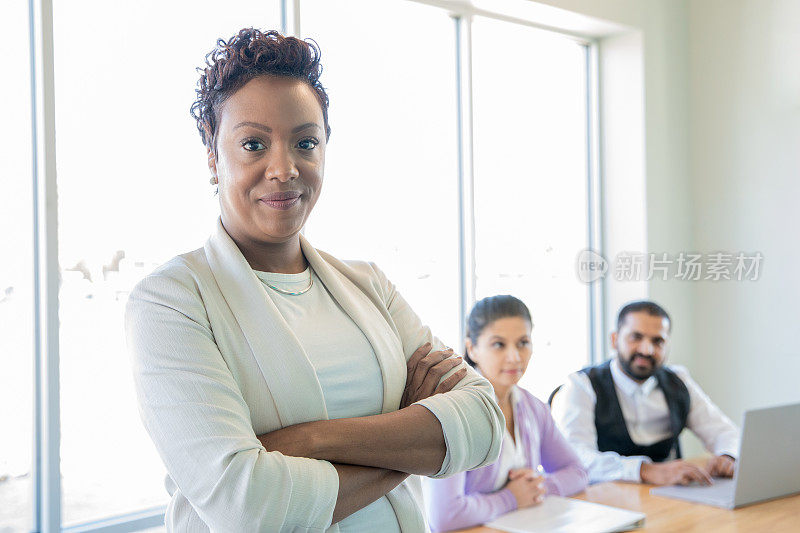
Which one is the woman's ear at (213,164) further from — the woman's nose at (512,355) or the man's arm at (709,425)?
the man's arm at (709,425)

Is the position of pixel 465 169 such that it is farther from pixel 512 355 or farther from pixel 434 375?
pixel 434 375

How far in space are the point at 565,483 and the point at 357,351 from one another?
4.63 feet

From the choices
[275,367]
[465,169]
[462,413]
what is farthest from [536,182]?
[275,367]

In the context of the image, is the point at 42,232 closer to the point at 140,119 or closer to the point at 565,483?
the point at 140,119

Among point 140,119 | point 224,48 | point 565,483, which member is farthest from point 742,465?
point 140,119

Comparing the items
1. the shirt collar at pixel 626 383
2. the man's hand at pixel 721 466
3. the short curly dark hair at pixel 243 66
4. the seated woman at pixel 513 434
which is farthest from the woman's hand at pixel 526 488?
the short curly dark hair at pixel 243 66

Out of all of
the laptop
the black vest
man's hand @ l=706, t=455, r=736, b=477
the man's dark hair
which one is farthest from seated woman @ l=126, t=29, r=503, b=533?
the man's dark hair

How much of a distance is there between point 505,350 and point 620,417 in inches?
29.6

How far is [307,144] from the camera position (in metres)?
1.28

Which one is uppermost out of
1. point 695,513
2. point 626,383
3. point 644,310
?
point 644,310

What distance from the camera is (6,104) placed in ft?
7.11

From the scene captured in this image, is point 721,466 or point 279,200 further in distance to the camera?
point 721,466

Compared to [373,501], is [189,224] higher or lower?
higher

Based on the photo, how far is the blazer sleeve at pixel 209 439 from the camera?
108cm
